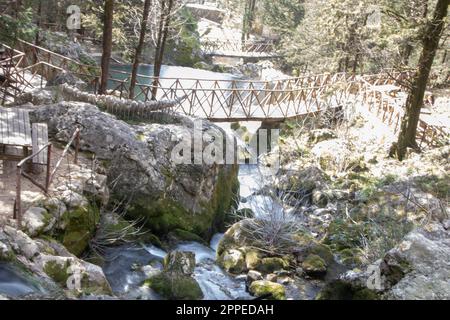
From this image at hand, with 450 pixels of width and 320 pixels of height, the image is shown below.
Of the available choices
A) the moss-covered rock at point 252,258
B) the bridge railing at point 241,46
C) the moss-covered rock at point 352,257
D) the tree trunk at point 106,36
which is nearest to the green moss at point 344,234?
the moss-covered rock at point 352,257

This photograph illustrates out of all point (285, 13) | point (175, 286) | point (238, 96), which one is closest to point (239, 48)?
point (285, 13)

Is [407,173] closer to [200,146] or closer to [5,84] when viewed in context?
[200,146]

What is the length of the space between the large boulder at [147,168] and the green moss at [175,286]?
5.84ft

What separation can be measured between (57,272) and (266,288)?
131 inches

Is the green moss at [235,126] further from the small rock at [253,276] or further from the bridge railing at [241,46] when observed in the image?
the bridge railing at [241,46]

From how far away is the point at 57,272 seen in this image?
186 inches

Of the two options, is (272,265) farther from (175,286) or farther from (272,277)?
(175,286)

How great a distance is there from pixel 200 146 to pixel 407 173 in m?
4.89

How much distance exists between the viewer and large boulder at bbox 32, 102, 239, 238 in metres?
8.08

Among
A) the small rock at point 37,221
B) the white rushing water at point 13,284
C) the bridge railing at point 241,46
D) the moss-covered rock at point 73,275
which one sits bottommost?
the moss-covered rock at point 73,275

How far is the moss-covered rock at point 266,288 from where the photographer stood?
690 centimetres

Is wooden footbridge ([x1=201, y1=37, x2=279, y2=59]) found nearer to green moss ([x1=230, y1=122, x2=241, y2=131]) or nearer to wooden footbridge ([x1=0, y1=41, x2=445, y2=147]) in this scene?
wooden footbridge ([x1=0, y1=41, x2=445, y2=147])

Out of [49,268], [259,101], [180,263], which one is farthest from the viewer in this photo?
[259,101]

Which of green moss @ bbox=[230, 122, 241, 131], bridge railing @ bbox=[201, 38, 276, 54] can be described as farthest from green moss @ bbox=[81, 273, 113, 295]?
bridge railing @ bbox=[201, 38, 276, 54]
